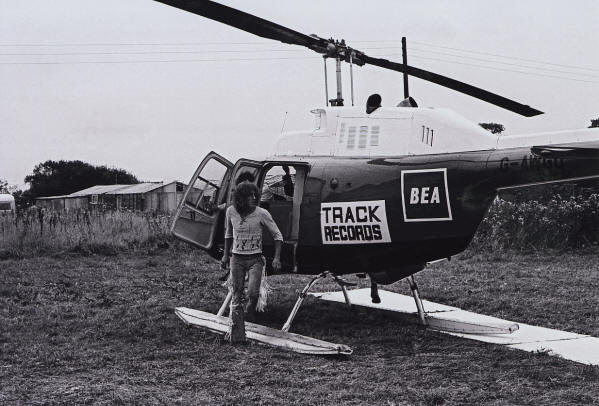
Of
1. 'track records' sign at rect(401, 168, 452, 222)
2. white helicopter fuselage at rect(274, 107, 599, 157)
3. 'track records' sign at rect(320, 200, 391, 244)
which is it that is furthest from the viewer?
'track records' sign at rect(320, 200, 391, 244)

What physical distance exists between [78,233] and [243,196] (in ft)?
35.9

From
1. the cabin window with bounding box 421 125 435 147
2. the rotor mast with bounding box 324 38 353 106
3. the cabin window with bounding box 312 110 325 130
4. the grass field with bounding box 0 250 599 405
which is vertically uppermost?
the rotor mast with bounding box 324 38 353 106

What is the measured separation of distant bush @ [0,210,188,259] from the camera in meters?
16.0

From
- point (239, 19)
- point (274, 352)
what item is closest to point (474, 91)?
point (239, 19)

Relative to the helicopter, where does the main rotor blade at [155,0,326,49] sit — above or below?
above

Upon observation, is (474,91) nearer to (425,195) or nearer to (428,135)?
(428,135)

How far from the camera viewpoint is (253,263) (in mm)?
7039

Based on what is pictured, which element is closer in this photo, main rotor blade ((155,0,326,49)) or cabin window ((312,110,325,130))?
main rotor blade ((155,0,326,49))

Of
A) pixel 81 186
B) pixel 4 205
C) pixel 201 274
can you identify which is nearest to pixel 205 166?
pixel 201 274

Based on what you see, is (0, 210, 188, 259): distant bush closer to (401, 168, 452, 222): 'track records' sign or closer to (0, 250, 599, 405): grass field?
(0, 250, 599, 405): grass field

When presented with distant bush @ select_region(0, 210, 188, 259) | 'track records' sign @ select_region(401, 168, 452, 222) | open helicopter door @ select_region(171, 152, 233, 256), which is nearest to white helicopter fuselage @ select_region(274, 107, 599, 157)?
'track records' sign @ select_region(401, 168, 452, 222)

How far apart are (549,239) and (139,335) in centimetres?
1100

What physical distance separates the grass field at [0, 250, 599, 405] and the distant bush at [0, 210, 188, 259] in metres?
4.00

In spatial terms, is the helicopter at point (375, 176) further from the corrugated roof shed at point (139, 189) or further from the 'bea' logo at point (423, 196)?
the corrugated roof shed at point (139, 189)
